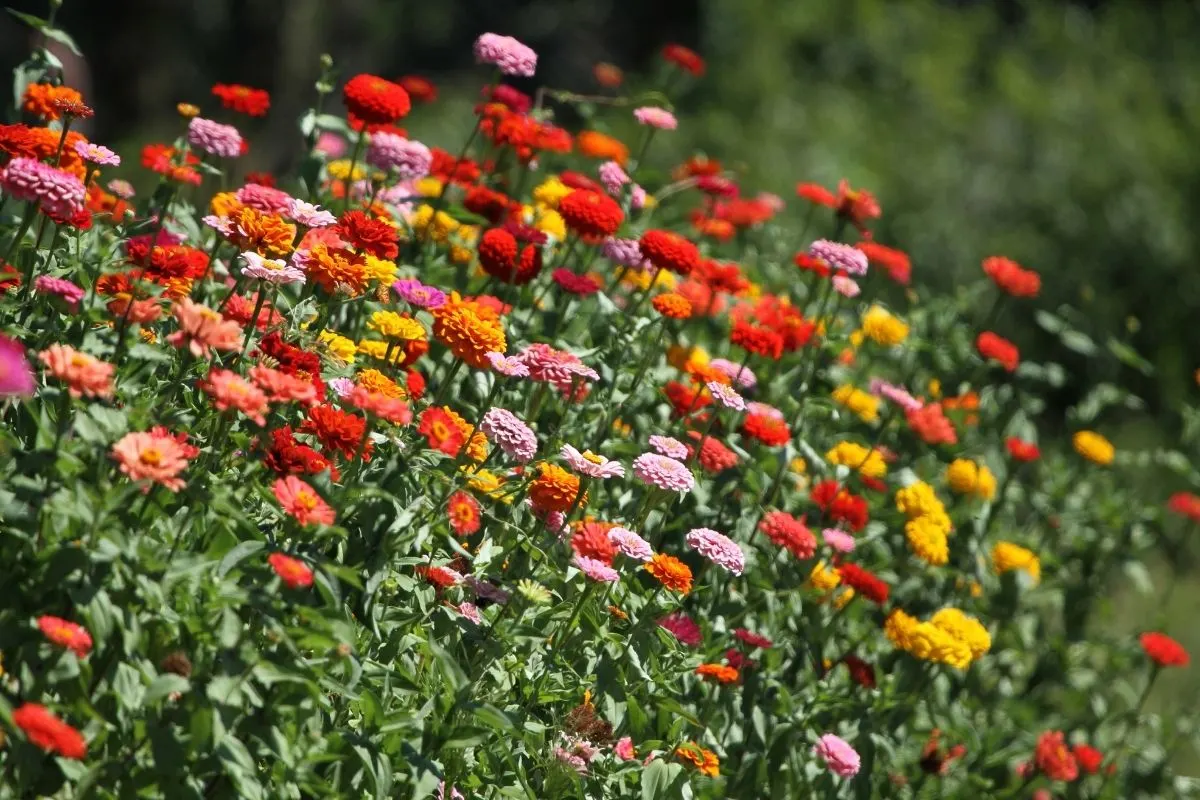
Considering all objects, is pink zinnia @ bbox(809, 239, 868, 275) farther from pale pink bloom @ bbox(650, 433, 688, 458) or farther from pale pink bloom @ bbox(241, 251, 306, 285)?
pale pink bloom @ bbox(241, 251, 306, 285)

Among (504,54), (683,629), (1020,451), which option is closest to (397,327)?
(683,629)

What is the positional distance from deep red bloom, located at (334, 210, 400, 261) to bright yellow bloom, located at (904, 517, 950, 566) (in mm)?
1427

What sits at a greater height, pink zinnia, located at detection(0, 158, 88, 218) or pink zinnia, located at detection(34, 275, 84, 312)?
pink zinnia, located at detection(0, 158, 88, 218)

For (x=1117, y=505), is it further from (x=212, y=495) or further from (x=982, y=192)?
(x=982, y=192)

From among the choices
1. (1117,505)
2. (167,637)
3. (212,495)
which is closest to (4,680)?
(167,637)

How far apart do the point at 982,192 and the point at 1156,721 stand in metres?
5.09

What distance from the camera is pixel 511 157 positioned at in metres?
4.20

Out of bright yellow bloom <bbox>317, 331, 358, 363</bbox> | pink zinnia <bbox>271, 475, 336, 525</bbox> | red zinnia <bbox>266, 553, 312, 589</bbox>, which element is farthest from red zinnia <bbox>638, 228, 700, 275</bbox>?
red zinnia <bbox>266, 553, 312, 589</bbox>

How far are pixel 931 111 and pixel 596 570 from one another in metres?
8.46

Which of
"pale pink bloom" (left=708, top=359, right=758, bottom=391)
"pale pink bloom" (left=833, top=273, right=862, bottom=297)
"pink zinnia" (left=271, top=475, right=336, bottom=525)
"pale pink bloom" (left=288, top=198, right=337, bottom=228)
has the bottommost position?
"pale pink bloom" (left=708, top=359, right=758, bottom=391)

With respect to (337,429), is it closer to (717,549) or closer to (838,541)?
(717,549)

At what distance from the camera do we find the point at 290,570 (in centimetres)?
198

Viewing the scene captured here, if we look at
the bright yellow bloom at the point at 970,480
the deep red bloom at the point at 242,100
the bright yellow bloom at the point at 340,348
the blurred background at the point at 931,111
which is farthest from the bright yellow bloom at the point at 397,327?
the blurred background at the point at 931,111

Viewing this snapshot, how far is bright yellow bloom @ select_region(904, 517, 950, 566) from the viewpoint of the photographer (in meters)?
3.34
